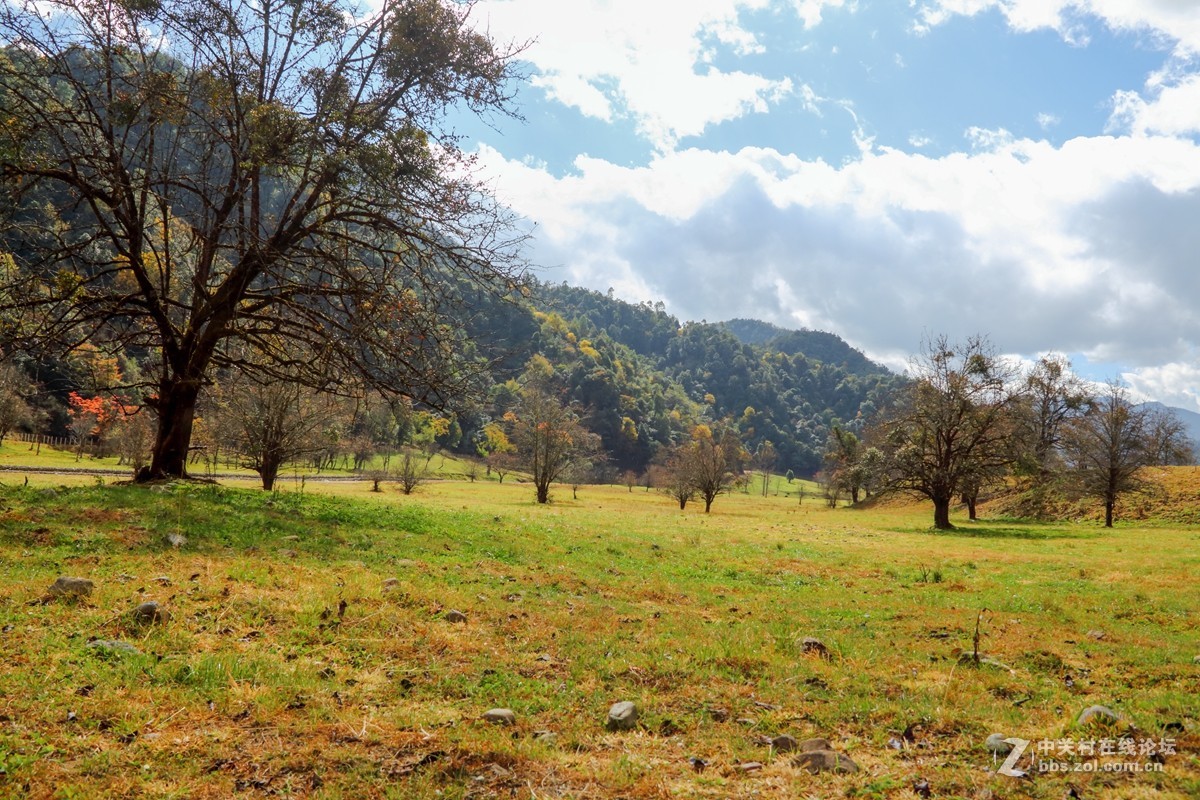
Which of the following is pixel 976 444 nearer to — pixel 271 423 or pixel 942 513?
pixel 942 513

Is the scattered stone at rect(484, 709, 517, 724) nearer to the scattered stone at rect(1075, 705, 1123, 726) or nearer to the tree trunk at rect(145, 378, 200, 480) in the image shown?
the scattered stone at rect(1075, 705, 1123, 726)

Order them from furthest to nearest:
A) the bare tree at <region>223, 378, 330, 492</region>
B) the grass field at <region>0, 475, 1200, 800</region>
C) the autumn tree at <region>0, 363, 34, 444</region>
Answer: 1. the autumn tree at <region>0, 363, 34, 444</region>
2. the bare tree at <region>223, 378, 330, 492</region>
3. the grass field at <region>0, 475, 1200, 800</region>

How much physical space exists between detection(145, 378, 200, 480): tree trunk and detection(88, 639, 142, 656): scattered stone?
35.6ft

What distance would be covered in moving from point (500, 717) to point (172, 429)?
15022mm

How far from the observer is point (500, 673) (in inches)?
239

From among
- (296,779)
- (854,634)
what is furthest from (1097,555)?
(296,779)

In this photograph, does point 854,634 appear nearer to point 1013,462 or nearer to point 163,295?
point 163,295

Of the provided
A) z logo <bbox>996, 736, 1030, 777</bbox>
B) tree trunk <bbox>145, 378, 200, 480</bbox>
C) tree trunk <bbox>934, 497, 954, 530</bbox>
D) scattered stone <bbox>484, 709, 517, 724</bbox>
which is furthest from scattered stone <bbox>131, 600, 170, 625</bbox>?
tree trunk <bbox>934, 497, 954, 530</bbox>

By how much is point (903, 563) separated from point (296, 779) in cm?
1740

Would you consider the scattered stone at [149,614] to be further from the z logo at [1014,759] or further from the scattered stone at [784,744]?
the z logo at [1014,759]

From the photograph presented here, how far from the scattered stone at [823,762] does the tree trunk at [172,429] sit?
15.5 meters

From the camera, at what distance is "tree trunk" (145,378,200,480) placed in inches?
608

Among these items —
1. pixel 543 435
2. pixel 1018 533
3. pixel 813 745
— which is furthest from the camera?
pixel 543 435

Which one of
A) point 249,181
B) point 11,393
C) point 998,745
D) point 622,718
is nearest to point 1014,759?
point 998,745
